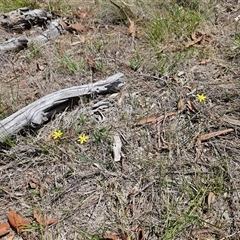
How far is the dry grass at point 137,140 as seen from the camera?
182 centimetres

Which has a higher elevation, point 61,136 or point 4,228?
point 61,136

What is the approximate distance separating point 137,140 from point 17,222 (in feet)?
2.74

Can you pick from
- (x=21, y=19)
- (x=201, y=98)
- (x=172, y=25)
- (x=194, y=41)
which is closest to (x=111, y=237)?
(x=201, y=98)

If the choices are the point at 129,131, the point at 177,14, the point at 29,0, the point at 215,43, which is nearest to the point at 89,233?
the point at 129,131

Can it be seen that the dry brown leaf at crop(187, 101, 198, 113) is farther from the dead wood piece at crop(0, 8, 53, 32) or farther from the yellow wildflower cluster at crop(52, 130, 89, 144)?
the dead wood piece at crop(0, 8, 53, 32)

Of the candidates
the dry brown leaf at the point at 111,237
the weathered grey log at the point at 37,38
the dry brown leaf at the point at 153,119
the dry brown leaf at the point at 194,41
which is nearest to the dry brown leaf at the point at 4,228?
the dry brown leaf at the point at 111,237

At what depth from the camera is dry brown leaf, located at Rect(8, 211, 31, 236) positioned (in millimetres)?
Answer: 1815

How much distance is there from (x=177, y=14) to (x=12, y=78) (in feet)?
5.00

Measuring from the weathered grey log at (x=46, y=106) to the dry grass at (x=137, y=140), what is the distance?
2.2 inches

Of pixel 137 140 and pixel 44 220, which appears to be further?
pixel 137 140

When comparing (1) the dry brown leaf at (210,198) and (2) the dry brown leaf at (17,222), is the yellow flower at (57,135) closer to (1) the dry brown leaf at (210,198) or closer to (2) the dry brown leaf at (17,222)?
(2) the dry brown leaf at (17,222)

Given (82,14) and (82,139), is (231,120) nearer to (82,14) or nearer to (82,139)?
(82,139)

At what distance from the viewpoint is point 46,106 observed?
7.43ft

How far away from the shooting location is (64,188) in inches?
77.4
